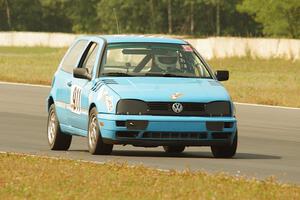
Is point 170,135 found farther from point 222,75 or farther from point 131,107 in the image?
point 222,75

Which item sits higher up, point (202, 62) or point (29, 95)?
point (202, 62)

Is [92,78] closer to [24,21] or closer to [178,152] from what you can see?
[178,152]

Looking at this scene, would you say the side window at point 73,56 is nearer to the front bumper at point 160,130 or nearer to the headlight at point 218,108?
the front bumper at point 160,130

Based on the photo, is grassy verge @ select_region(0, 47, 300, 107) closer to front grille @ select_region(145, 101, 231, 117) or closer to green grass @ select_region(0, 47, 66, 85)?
green grass @ select_region(0, 47, 66, 85)

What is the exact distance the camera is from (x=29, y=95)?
33.4 m

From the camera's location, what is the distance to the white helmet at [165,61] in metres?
17.4

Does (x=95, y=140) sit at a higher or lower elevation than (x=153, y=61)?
lower

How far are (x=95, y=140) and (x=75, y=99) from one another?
46.2 inches

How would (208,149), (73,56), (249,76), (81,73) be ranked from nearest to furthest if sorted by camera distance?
(81,73), (73,56), (208,149), (249,76)

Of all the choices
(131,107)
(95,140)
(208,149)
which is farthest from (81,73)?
(208,149)

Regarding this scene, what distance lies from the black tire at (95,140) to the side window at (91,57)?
0.91m

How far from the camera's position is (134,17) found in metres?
129

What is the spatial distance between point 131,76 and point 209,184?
459 cm

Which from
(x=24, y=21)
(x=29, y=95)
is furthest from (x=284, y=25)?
(x=29, y=95)
